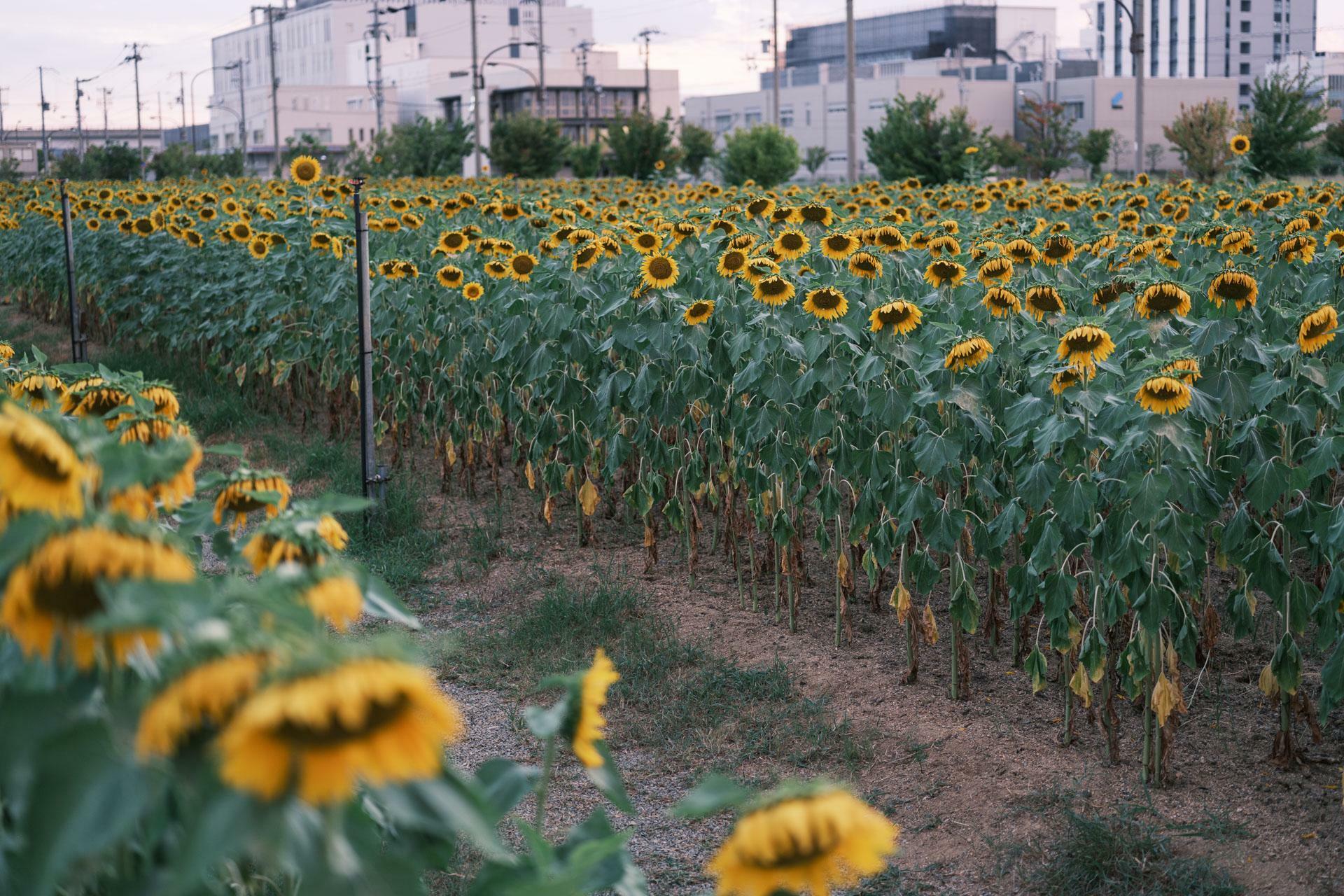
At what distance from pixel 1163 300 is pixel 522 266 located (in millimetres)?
3419

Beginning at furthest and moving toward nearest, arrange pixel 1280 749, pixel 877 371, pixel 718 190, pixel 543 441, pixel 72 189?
pixel 72 189 → pixel 718 190 → pixel 543 441 → pixel 877 371 → pixel 1280 749

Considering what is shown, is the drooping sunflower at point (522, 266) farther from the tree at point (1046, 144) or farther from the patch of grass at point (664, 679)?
the tree at point (1046, 144)

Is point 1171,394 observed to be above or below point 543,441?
above

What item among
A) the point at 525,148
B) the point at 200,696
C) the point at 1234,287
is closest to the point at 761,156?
the point at 525,148

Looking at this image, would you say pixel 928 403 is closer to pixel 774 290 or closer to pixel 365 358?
pixel 774 290

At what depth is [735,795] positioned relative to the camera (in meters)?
1.29

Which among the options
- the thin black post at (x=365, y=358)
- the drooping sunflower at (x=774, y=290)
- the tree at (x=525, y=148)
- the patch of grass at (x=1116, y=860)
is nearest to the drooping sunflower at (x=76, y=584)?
the patch of grass at (x=1116, y=860)

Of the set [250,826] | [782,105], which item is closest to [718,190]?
[250,826]

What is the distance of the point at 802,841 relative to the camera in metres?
1.15

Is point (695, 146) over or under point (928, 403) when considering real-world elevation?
over

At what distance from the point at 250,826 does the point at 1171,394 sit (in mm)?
3190

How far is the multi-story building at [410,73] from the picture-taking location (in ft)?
263

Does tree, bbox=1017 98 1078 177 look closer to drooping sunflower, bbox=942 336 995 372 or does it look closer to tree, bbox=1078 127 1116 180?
tree, bbox=1078 127 1116 180

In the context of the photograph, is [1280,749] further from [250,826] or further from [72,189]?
[72,189]
